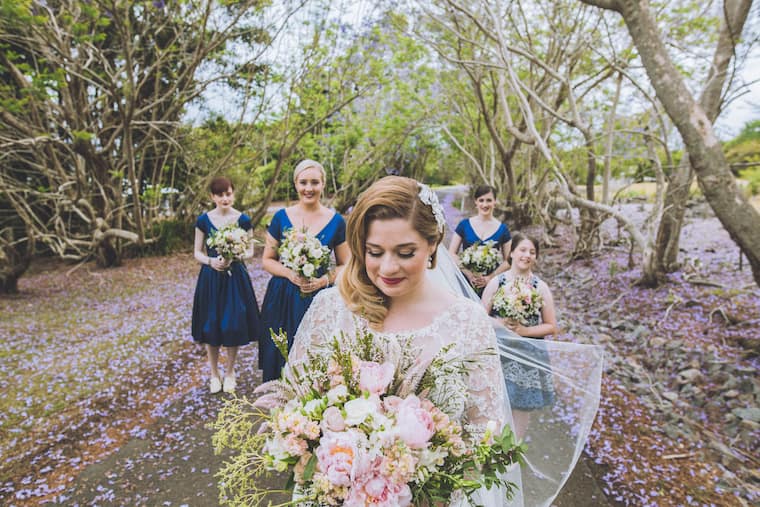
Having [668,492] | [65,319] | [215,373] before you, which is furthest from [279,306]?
[65,319]

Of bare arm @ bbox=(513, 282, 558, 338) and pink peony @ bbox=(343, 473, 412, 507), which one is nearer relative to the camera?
pink peony @ bbox=(343, 473, 412, 507)

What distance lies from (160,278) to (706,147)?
11.9 m

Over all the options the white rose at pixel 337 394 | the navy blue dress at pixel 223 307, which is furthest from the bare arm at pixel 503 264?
the white rose at pixel 337 394

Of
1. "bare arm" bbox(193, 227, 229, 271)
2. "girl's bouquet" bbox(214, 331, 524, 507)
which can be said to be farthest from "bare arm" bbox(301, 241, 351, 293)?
"girl's bouquet" bbox(214, 331, 524, 507)

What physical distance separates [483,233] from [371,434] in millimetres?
4769

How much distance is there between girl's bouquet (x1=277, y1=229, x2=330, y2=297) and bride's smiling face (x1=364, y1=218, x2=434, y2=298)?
2.38 m

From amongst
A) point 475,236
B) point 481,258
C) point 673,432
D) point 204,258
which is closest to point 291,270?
point 204,258

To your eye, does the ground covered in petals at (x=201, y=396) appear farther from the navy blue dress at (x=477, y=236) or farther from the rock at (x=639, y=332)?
the navy blue dress at (x=477, y=236)

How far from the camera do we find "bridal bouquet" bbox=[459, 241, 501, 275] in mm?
5598

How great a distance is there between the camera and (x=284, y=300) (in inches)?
184

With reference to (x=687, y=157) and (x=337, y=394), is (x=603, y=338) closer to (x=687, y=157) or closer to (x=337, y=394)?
(x=687, y=157)

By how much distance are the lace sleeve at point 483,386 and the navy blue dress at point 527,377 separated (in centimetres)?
109

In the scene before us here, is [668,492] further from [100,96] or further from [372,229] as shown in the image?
[100,96]

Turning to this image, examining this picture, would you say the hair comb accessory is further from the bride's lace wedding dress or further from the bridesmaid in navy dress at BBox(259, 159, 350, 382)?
the bridesmaid in navy dress at BBox(259, 159, 350, 382)
